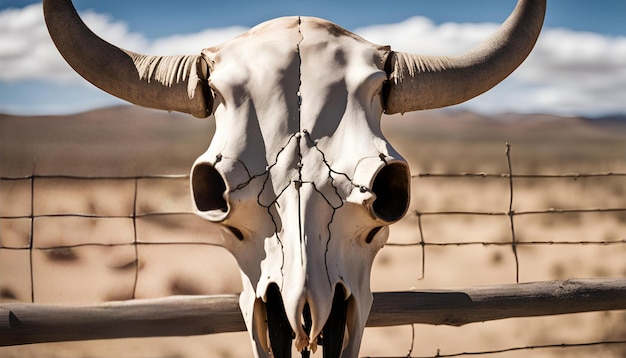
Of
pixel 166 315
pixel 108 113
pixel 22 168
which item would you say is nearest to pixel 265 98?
pixel 166 315

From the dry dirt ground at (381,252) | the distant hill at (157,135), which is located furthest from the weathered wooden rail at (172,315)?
the distant hill at (157,135)

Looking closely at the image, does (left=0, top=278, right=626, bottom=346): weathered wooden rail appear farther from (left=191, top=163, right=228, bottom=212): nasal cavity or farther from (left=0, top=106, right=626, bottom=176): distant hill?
(left=0, top=106, right=626, bottom=176): distant hill

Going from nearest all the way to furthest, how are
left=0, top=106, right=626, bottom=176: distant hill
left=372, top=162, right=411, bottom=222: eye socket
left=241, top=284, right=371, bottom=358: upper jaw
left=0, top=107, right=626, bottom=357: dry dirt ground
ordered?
left=241, top=284, right=371, bottom=358: upper jaw → left=372, top=162, right=411, bottom=222: eye socket → left=0, top=107, right=626, bottom=357: dry dirt ground → left=0, top=106, right=626, bottom=176: distant hill

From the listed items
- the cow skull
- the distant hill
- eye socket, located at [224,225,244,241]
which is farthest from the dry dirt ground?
eye socket, located at [224,225,244,241]

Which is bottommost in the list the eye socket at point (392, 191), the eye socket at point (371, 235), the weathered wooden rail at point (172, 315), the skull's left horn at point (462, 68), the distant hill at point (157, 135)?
the distant hill at point (157, 135)

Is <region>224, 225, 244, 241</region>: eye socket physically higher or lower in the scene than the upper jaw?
higher

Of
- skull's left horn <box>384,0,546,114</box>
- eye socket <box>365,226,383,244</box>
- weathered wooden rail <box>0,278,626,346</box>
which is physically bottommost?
weathered wooden rail <box>0,278,626,346</box>

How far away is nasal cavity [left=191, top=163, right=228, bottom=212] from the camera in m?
2.96

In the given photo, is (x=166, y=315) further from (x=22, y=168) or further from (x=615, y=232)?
(x=22, y=168)

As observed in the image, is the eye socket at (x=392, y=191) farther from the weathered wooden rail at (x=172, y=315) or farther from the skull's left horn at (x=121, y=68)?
the weathered wooden rail at (x=172, y=315)

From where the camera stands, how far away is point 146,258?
27.5 m

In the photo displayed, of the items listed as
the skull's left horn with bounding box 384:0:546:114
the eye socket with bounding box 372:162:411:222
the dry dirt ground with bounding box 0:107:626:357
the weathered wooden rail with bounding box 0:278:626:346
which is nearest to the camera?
A: the eye socket with bounding box 372:162:411:222

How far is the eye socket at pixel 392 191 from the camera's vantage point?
2.91 m

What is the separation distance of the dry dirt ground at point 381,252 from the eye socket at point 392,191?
2.29 m
